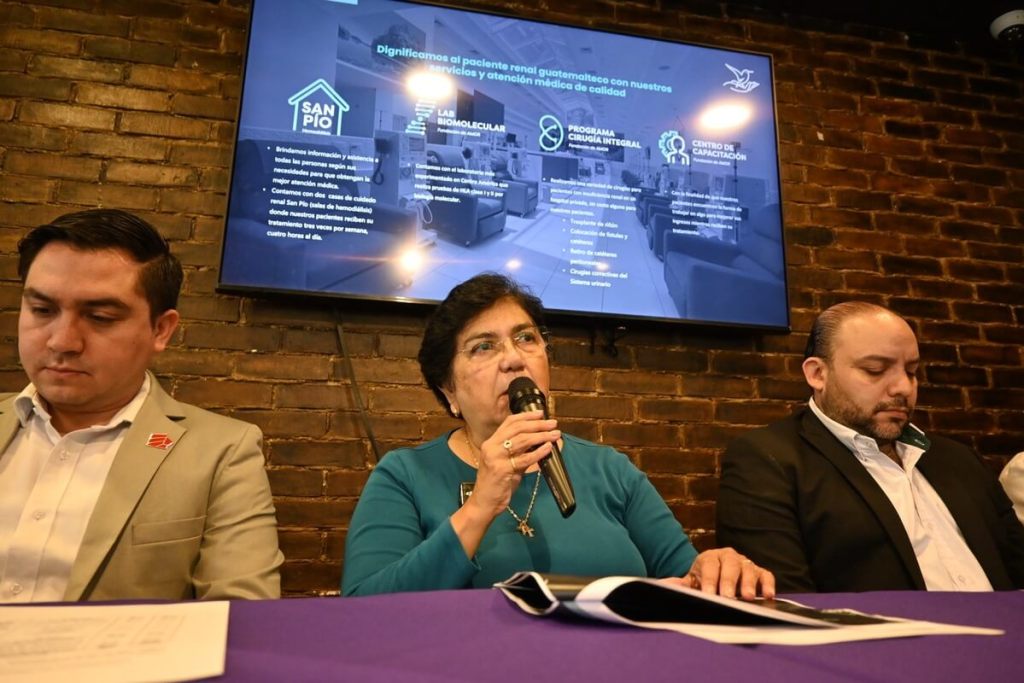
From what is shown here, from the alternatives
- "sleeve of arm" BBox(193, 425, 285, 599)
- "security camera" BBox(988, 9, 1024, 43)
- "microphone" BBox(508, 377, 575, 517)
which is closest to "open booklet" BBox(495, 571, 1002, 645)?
"microphone" BBox(508, 377, 575, 517)

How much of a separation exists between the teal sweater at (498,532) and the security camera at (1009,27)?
2.85 metres

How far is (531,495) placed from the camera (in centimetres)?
147

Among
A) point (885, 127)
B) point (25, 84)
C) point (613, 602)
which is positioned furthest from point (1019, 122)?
point (25, 84)

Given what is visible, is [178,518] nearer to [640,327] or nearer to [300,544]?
[300,544]

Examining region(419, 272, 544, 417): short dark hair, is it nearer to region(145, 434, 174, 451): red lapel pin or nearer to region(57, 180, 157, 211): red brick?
region(145, 434, 174, 451): red lapel pin

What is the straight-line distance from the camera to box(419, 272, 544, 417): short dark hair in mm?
1650

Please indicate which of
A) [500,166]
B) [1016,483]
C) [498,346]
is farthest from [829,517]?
[500,166]

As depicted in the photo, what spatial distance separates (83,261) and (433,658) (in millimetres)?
1192

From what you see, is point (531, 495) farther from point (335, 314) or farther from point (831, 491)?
point (335, 314)

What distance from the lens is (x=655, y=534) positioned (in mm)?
1477

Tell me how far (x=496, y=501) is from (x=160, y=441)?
733 mm

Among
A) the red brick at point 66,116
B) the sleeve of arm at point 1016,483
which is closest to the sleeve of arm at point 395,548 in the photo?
the red brick at point 66,116

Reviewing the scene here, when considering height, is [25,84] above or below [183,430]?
above

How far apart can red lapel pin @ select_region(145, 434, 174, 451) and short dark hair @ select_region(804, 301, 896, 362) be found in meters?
1.89
